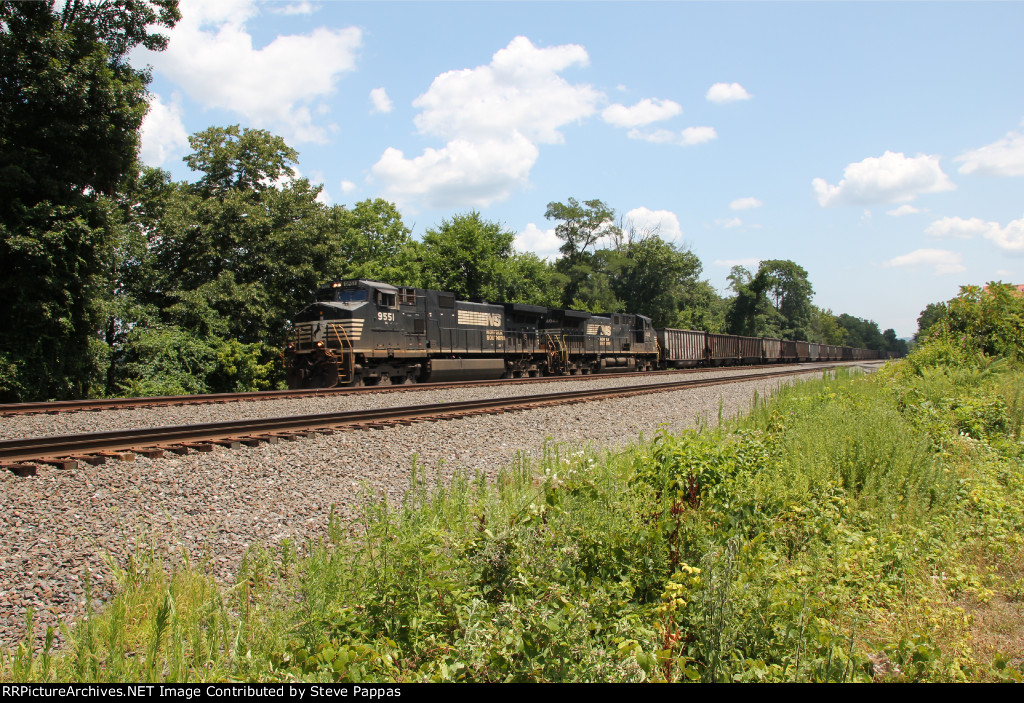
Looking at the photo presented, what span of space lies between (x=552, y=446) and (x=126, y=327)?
2123 cm

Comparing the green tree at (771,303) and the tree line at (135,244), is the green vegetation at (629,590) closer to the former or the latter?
the tree line at (135,244)

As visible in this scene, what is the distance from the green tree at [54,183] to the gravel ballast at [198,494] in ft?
26.8

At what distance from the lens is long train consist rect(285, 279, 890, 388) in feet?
56.7

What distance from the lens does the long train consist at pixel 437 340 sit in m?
17.3

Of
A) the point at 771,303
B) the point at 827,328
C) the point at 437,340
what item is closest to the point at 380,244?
the point at 437,340

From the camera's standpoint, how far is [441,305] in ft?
68.7

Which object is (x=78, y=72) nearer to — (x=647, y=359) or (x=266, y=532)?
(x=266, y=532)

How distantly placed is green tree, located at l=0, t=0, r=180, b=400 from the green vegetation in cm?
1612

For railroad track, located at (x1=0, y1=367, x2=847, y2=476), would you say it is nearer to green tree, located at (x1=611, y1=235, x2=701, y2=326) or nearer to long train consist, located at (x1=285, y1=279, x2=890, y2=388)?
long train consist, located at (x1=285, y1=279, x2=890, y2=388)

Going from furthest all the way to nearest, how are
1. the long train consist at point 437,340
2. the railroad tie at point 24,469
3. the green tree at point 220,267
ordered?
1. the green tree at point 220,267
2. the long train consist at point 437,340
3. the railroad tie at point 24,469

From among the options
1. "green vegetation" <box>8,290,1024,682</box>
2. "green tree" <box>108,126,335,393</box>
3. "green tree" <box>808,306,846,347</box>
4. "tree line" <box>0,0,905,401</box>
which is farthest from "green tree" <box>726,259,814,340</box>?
"green vegetation" <box>8,290,1024,682</box>

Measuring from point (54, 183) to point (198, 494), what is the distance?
15880 mm

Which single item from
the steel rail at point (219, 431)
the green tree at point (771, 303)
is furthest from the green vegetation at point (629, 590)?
the green tree at point (771, 303)

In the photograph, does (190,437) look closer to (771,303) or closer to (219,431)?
(219,431)
